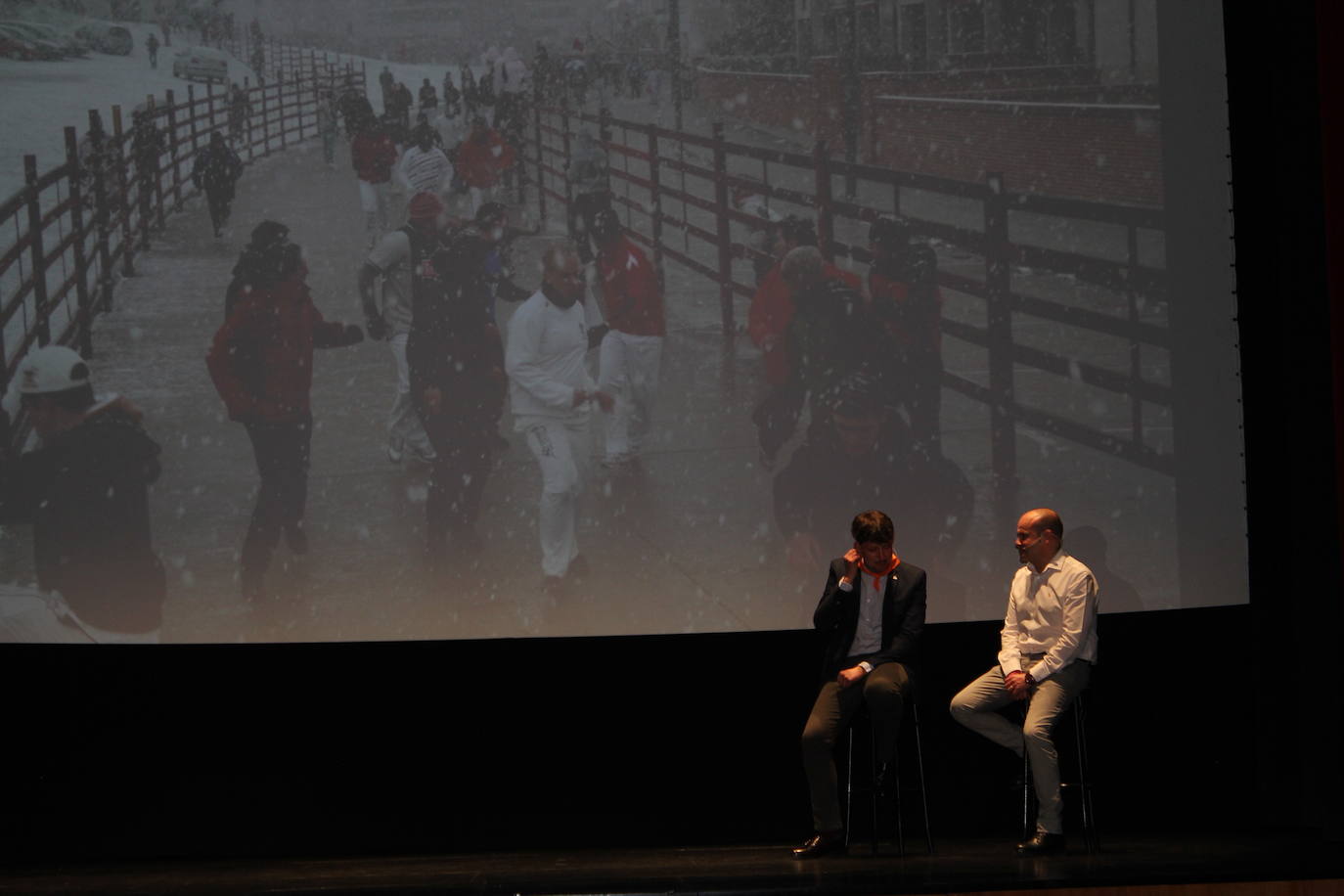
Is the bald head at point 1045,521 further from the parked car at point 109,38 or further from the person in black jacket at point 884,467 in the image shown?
the parked car at point 109,38

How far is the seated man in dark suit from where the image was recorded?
3877 mm

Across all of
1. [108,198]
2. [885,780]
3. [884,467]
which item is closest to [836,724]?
[885,780]

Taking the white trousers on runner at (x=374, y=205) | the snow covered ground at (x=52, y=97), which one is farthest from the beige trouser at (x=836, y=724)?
the snow covered ground at (x=52, y=97)

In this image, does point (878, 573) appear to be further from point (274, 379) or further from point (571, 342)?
point (274, 379)

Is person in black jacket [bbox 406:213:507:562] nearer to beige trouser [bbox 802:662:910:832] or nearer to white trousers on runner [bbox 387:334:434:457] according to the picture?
white trousers on runner [bbox 387:334:434:457]

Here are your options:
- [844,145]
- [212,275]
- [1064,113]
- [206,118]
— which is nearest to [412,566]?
[212,275]

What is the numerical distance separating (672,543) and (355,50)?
5.89 ft

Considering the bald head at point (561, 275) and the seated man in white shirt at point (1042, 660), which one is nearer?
the seated man in white shirt at point (1042, 660)

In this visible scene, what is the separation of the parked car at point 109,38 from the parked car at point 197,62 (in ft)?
0.45

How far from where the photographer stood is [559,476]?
→ 14.5 feet

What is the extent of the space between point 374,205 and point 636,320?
88 cm

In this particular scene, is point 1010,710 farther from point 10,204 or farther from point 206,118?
point 10,204

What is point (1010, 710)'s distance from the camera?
15.1 ft

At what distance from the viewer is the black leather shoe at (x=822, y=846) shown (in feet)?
12.9
